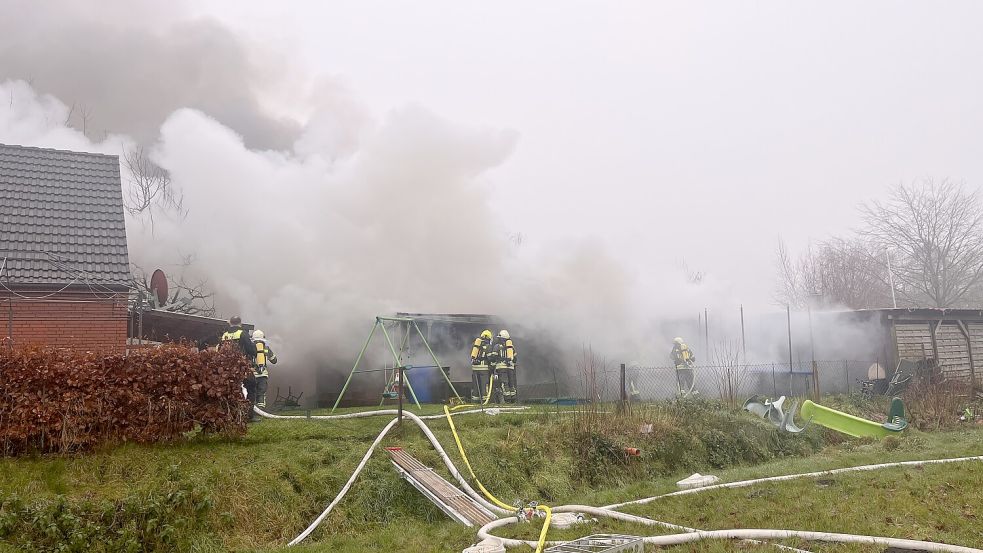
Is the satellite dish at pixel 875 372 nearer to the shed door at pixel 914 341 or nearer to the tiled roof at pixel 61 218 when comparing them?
the shed door at pixel 914 341

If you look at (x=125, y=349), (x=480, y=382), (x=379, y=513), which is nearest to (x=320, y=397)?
(x=480, y=382)

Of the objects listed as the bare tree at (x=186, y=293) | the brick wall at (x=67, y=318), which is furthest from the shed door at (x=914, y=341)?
the brick wall at (x=67, y=318)

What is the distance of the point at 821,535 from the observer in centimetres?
569

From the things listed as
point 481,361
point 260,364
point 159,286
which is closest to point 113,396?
point 260,364

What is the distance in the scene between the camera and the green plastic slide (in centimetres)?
1336

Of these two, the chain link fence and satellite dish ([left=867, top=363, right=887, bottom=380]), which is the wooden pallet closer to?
the chain link fence

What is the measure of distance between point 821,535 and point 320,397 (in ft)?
50.3

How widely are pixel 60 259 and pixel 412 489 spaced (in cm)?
912

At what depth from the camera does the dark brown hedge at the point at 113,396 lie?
801 cm

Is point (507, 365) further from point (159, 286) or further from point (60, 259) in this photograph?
point (60, 259)

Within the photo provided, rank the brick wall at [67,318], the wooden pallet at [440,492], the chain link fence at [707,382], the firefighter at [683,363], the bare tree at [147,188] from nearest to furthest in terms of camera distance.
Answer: the wooden pallet at [440,492] → the brick wall at [67,318] → the firefighter at [683,363] → the chain link fence at [707,382] → the bare tree at [147,188]

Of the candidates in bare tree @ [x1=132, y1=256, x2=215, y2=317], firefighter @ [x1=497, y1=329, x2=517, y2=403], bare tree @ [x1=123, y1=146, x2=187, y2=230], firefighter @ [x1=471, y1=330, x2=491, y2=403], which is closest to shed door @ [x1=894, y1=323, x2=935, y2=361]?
firefighter @ [x1=497, y1=329, x2=517, y2=403]

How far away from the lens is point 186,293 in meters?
19.4

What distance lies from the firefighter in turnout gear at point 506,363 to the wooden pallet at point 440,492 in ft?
21.1
